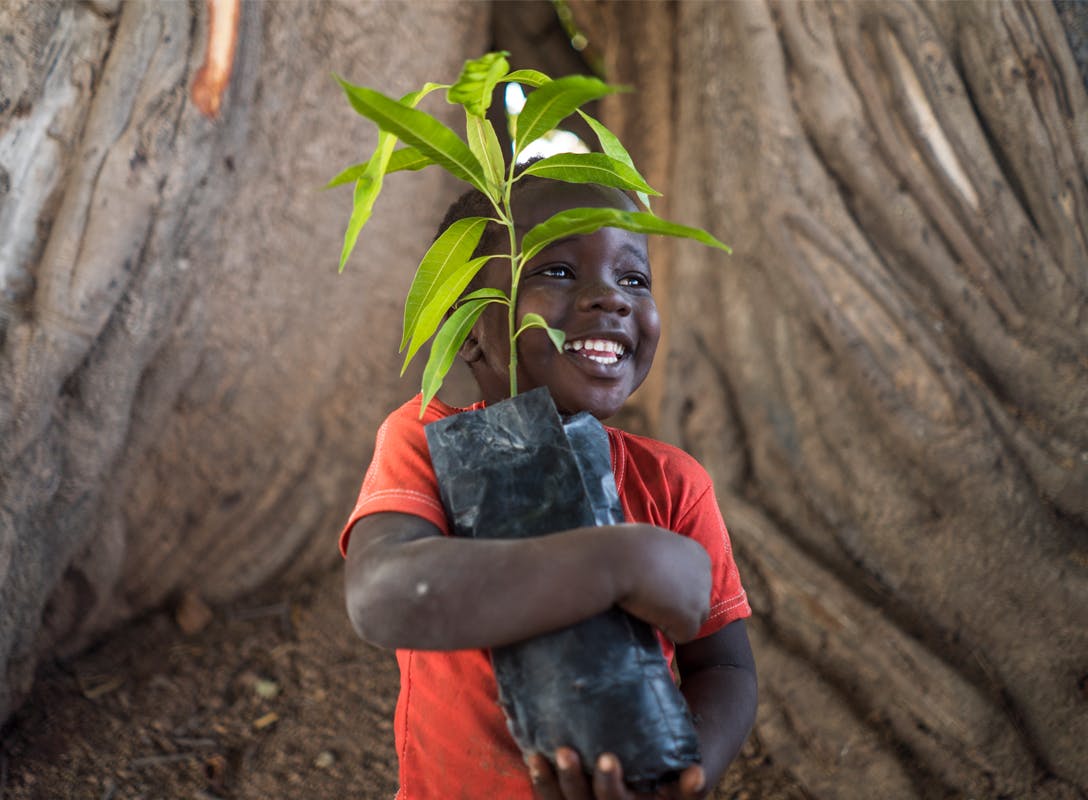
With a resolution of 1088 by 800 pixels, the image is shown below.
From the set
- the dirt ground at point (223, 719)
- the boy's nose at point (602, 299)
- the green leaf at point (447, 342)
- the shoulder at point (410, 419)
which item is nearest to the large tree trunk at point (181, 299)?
the dirt ground at point (223, 719)

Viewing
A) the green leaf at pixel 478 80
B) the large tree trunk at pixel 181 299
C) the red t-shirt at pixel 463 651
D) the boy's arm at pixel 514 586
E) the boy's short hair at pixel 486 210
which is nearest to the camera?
the boy's arm at pixel 514 586

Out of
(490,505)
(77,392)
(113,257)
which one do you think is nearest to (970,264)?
(490,505)

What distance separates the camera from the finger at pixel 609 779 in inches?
38.3

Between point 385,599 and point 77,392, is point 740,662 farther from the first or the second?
point 77,392

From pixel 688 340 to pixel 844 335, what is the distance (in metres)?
0.51

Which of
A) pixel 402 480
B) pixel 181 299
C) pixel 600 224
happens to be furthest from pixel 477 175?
pixel 181 299

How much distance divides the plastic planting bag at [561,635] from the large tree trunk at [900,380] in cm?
128

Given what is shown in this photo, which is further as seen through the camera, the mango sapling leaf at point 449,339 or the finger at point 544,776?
the mango sapling leaf at point 449,339

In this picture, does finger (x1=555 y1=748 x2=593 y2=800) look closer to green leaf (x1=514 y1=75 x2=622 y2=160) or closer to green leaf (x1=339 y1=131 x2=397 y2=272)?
green leaf (x1=339 y1=131 x2=397 y2=272)

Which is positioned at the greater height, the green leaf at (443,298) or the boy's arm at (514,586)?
the green leaf at (443,298)

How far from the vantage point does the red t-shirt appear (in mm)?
1188

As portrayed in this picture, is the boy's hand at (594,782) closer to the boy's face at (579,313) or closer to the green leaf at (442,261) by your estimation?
the boy's face at (579,313)

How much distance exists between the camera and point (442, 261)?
129 cm

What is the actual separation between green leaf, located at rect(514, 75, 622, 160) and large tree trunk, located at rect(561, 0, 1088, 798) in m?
1.37
